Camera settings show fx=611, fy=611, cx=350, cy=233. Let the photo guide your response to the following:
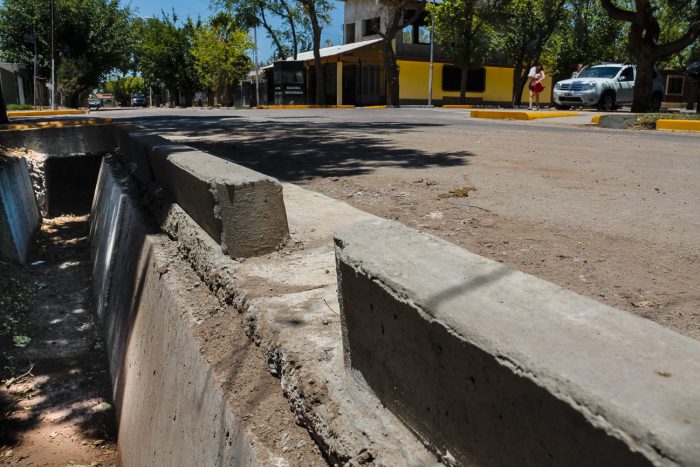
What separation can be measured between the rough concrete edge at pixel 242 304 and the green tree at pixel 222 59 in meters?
37.4

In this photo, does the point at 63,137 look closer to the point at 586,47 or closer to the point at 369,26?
the point at 369,26

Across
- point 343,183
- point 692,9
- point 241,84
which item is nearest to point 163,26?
point 241,84

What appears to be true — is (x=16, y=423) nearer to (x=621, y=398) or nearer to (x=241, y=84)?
(x=621, y=398)

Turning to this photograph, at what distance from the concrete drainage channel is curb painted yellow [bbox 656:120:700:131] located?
33.7 ft

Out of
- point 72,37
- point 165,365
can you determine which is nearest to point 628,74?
point 165,365

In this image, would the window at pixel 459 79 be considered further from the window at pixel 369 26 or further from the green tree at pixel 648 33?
the green tree at pixel 648 33

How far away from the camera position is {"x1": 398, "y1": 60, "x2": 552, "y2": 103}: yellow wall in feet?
122

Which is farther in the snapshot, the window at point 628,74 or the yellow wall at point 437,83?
the yellow wall at point 437,83

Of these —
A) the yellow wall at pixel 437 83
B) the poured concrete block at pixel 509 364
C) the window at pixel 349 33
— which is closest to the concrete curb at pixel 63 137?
the poured concrete block at pixel 509 364

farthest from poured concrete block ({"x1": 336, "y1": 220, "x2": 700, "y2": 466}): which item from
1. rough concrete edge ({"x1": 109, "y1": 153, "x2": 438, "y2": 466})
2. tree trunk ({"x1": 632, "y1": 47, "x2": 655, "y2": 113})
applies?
tree trunk ({"x1": 632, "y1": 47, "x2": 655, "y2": 113})

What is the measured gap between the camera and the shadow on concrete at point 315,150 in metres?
7.27

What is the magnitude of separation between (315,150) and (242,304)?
6.02 meters

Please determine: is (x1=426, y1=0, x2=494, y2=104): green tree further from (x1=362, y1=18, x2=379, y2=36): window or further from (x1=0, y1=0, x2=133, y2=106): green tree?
(x1=0, y1=0, x2=133, y2=106): green tree

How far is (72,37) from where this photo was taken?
39000 mm
